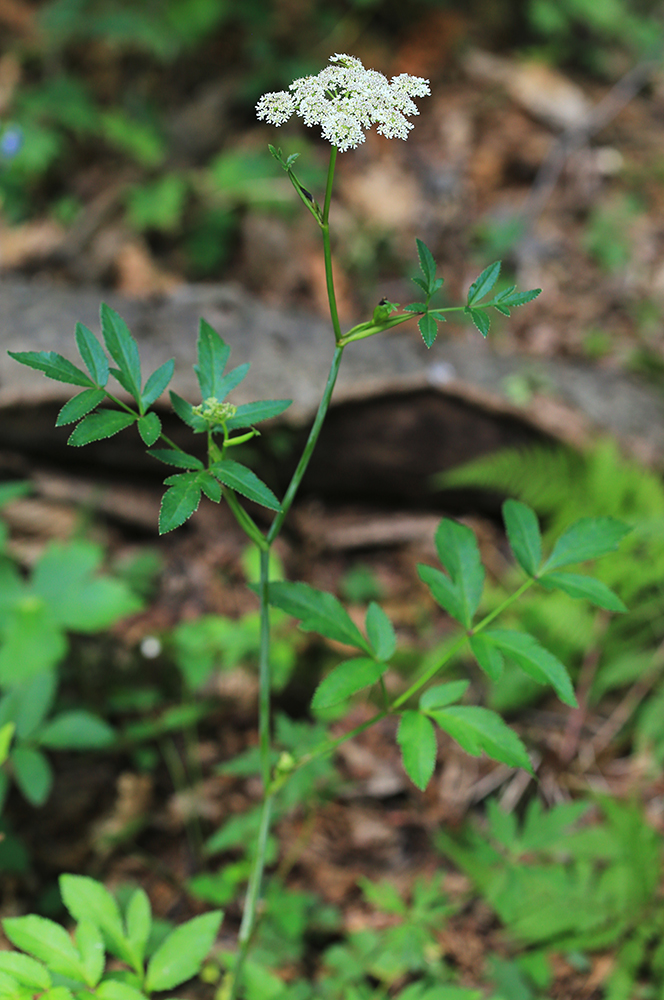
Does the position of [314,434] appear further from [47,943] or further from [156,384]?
[47,943]

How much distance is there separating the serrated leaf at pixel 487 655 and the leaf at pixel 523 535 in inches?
6.0

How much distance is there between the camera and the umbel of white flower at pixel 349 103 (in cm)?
72

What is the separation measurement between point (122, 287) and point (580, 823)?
11.0ft

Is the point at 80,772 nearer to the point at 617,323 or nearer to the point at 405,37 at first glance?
the point at 617,323

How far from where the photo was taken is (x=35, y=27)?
4547 millimetres

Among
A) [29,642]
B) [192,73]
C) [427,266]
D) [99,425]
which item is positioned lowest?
[29,642]

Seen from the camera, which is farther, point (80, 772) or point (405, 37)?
point (405, 37)

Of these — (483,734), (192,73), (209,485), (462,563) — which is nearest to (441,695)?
(483,734)

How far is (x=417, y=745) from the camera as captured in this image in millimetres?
887

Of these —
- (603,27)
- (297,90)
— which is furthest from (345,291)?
(297,90)

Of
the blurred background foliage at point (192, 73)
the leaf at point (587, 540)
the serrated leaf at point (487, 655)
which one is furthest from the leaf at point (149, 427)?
the blurred background foliage at point (192, 73)

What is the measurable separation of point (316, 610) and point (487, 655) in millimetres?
241

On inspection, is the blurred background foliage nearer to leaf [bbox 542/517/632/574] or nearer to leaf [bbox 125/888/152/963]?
leaf [bbox 542/517/632/574]

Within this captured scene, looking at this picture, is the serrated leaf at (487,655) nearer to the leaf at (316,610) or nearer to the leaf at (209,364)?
the leaf at (316,610)
